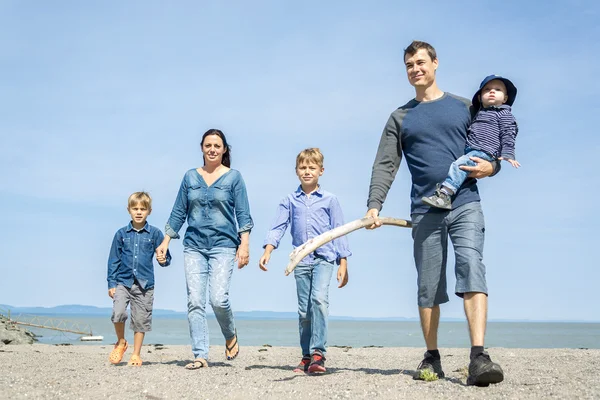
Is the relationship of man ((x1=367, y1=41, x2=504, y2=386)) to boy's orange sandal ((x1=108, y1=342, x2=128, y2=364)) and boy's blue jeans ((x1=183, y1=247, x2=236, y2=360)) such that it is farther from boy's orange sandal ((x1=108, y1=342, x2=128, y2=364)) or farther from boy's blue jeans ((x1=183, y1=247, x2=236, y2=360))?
boy's orange sandal ((x1=108, y1=342, x2=128, y2=364))

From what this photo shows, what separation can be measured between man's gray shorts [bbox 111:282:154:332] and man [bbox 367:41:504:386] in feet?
13.7

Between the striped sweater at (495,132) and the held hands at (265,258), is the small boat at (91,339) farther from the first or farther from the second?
the striped sweater at (495,132)

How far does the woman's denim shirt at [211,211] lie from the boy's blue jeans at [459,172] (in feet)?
10.1

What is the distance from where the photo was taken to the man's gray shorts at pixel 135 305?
846 cm

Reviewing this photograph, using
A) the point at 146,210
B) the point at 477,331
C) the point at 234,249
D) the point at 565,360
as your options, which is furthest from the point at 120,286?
the point at 565,360

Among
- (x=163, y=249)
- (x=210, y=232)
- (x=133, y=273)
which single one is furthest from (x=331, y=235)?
(x=133, y=273)

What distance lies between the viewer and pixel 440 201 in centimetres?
523

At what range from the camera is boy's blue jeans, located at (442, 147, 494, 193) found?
524 centimetres

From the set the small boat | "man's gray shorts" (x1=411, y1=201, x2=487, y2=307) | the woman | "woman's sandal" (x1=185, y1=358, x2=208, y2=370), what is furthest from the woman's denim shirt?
the small boat

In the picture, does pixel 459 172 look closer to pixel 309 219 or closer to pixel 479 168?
pixel 479 168

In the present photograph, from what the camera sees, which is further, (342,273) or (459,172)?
(342,273)

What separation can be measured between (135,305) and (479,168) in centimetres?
536

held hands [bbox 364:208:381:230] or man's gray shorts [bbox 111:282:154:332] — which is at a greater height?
held hands [bbox 364:208:381:230]

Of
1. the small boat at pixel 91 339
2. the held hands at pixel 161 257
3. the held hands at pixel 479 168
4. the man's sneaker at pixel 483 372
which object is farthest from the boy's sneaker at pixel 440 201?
the small boat at pixel 91 339
